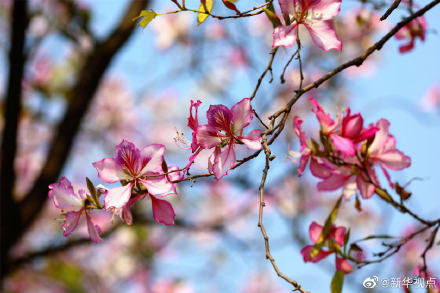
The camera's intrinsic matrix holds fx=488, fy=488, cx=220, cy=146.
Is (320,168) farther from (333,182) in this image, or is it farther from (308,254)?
(308,254)

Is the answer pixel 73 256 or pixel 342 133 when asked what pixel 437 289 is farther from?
pixel 73 256

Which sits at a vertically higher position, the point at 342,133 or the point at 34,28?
the point at 34,28

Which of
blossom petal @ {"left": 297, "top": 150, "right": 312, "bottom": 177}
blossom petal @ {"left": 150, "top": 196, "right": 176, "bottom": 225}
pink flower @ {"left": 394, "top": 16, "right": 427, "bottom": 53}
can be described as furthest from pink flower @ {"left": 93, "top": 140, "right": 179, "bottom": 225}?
pink flower @ {"left": 394, "top": 16, "right": 427, "bottom": 53}

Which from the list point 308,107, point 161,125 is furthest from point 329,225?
point 161,125

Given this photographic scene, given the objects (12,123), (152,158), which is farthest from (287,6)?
(12,123)

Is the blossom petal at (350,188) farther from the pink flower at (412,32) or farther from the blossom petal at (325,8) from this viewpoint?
the pink flower at (412,32)

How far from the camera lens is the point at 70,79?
10.9 ft

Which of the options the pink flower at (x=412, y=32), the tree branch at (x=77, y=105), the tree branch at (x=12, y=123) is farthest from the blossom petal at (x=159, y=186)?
the tree branch at (x=77, y=105)

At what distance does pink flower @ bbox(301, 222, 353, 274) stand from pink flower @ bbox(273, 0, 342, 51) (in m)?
0.31

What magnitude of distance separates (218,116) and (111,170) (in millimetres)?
174

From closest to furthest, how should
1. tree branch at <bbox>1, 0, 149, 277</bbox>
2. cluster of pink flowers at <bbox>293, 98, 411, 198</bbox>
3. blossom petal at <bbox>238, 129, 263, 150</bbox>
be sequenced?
blossom petal at <bbox>238, 129, 263, 150</bbox>, cluster of pink flowers at <bbox>293, 98, 411, 198</bbox>, tree branch at <bbox>1, 0, 149, 277</bbox>

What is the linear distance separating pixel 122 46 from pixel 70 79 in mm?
1261

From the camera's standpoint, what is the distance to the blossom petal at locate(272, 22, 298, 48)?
2.23 feet

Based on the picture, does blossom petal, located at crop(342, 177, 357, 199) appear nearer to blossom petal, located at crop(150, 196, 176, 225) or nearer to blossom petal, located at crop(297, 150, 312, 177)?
→ blossom petal, located at crop(297, 150, 312, 177)
